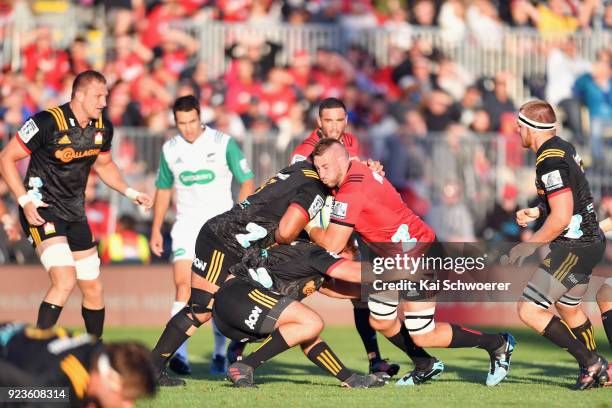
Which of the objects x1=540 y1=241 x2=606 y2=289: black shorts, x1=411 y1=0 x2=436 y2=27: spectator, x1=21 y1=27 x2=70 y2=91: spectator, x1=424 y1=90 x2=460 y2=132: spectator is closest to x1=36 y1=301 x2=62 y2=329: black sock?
x1=540 y1=241 x2=606 y2=289: black shorts

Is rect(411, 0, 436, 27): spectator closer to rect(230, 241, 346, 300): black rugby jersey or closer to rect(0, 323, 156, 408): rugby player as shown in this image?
rect(230, 241, 346, 300): black rugby jersey

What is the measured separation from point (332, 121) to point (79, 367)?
5.69 metres

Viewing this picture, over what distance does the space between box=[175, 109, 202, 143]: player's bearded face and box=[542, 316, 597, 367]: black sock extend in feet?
13.9

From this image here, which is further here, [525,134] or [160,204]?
[160,204]

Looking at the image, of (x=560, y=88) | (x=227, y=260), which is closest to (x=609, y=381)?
(x=227, y=260)

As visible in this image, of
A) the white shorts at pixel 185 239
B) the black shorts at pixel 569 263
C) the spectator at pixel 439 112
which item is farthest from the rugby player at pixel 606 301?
the spectator at pixel 439 112

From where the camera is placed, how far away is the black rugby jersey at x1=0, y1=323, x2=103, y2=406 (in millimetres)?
6160

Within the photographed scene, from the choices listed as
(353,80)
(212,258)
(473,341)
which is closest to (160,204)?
(212,258)

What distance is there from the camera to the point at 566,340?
32.7 feet

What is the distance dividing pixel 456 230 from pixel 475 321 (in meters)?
1.74

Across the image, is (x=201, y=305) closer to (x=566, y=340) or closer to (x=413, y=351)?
(x=413, y=351)

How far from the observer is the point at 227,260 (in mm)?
10211

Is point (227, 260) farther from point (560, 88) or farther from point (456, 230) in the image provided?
point (560, 88)

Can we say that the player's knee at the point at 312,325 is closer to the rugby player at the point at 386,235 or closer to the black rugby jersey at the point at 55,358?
the rugby player at the point at 386,235
